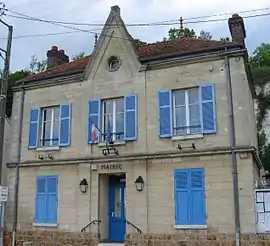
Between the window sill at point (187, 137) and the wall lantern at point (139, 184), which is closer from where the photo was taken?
the window sill at point (187, 137)

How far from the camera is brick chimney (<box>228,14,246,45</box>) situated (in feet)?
52.3

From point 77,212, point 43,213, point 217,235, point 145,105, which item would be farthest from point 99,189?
point 217,235

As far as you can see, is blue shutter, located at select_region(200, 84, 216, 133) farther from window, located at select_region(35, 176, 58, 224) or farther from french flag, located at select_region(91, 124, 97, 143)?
window, located at select_region(35, 176, 58, 224)

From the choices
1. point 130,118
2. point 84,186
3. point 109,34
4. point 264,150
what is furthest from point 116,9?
point 264,150

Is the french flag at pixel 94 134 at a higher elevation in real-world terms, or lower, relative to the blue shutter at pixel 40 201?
higher

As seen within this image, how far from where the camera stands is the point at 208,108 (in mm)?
14180

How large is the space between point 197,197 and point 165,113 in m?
3.23

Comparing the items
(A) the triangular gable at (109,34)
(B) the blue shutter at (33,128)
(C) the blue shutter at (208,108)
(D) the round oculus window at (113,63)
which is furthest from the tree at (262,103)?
(B) the blue shutter at (33,128)

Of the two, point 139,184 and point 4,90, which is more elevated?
point 4,90

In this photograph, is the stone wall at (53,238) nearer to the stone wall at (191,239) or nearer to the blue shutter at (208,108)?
the stone wall at (191,239)

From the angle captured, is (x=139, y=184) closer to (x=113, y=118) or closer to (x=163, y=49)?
(x=113, y=118)

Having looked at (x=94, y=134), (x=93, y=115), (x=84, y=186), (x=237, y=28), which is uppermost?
(x=237, y=28)

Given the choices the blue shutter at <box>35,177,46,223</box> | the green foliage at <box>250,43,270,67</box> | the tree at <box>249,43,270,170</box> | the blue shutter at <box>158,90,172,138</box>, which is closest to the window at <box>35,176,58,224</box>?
the blue shutter at <box>35,177,46,223</box>

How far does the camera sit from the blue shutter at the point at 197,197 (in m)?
13.5
